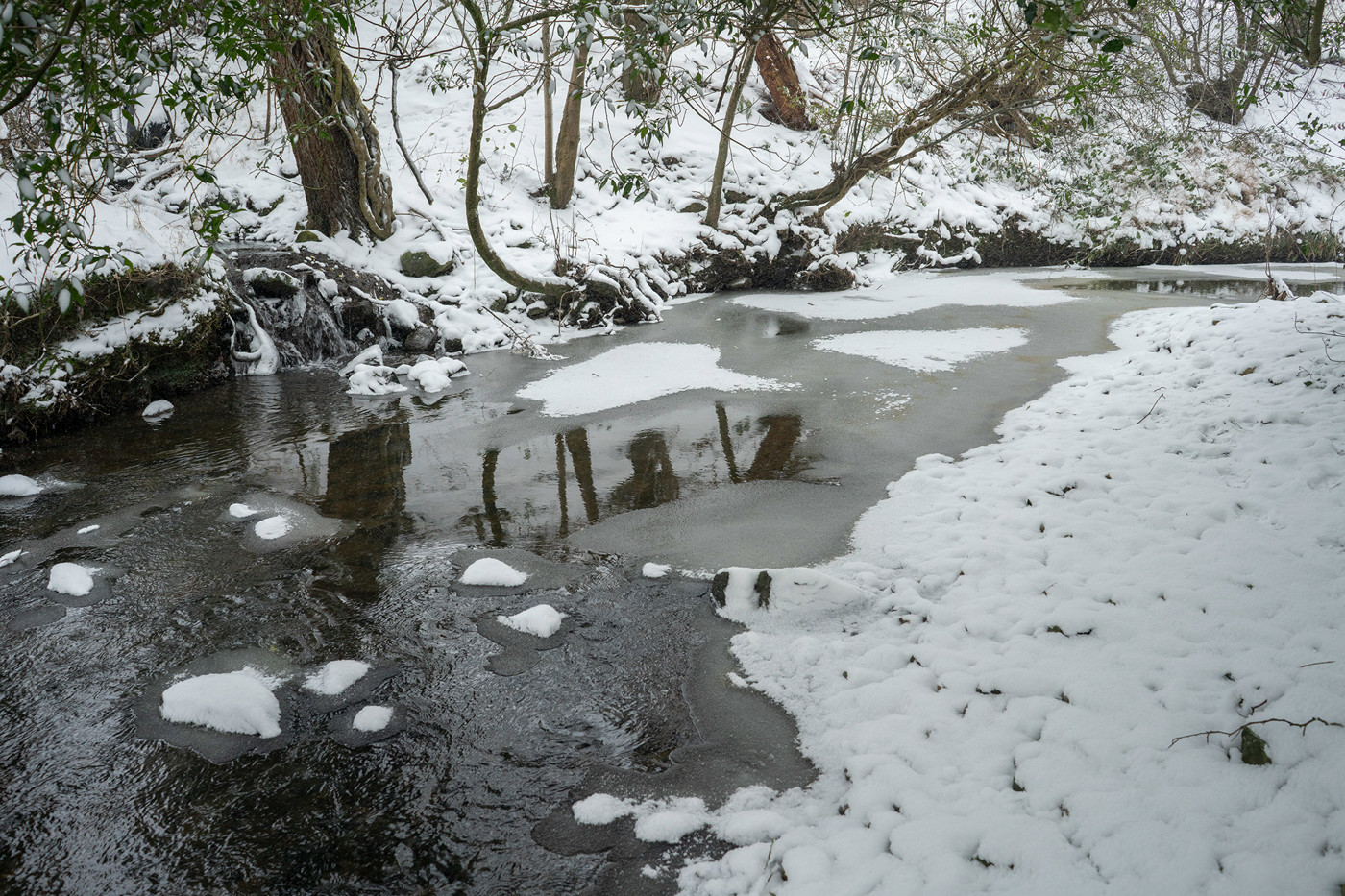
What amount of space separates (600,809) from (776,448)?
326cm

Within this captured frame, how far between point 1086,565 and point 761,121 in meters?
14.1

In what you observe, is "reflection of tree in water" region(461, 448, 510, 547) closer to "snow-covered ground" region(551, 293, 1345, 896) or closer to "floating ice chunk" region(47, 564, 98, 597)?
"snow-covered ground" region(551, 293, 1345, 896)

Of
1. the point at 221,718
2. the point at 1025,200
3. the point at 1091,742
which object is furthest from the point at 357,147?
the point at 1025,200

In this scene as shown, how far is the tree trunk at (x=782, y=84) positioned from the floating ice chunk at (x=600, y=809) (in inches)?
514

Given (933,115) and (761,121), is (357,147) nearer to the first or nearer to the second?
(933,115)

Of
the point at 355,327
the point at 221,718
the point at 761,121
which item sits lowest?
the point at 221,718

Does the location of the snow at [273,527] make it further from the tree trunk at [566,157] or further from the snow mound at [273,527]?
the tree trunk at [566,157]

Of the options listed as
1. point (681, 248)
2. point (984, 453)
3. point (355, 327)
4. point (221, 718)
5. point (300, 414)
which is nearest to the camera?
point (221, 718)

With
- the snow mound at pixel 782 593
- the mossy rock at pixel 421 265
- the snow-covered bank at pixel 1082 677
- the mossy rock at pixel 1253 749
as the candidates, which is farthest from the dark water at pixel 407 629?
the mossy rock at pixel 421 265

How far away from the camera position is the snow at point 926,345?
24.0 ft

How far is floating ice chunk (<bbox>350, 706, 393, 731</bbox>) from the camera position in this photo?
257 cm

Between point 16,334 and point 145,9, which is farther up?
point 145,9

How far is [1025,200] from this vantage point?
14641mm

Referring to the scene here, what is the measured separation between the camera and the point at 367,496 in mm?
4527
